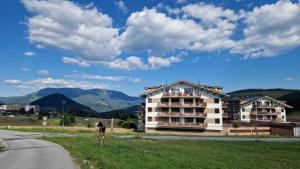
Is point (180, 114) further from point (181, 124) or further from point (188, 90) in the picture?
point (188, 90)

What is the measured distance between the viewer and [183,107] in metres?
77.9

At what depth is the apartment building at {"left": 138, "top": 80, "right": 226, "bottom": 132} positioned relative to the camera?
250 feet

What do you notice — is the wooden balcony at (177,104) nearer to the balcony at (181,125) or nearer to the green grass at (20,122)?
the balcony at (181,125)

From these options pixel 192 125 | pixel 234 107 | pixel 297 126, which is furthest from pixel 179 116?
pixel 234 107

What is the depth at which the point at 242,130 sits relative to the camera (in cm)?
7450

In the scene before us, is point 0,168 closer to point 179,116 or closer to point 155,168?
point 155,168

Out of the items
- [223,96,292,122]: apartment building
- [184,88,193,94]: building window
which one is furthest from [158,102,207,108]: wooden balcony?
[223,96,292,122]: apartment building

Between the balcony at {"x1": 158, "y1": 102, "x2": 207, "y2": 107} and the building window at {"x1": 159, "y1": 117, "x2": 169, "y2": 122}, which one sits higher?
the balcony at {"x1": 158, "y1": 102, "x2": 207, "y2": 107}

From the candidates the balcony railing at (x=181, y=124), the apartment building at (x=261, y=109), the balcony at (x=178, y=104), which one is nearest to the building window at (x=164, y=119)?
the balcony railing at (x=181, y=124)

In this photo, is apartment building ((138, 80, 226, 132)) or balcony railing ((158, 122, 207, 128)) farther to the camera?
apartment building ((138, 80, 226, 132))

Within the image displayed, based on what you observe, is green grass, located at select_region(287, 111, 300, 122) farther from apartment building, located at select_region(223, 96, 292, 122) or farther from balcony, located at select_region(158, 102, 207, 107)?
balcony, located at select_region(158, 102, 207, 107)

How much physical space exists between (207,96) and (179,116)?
9.22 m

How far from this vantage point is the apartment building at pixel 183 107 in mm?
76062

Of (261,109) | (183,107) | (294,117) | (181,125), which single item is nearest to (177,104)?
(183,107)
